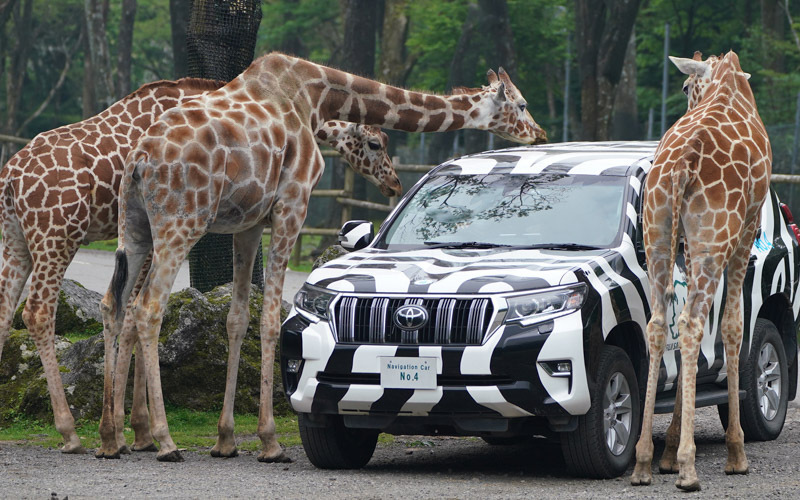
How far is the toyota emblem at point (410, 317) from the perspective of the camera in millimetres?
7219

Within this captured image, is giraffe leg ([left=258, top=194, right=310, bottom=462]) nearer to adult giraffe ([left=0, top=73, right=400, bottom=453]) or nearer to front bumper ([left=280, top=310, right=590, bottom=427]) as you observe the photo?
adult giraffe ([left=0, top=73, right=400, bottom=453])

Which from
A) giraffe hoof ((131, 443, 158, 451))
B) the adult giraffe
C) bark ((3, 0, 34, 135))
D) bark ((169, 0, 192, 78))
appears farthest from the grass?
bark ((3, 0, 34, 135))

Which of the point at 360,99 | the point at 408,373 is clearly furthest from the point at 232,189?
the point at 408,373

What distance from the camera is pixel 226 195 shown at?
835 centimetres

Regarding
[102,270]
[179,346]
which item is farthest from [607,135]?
[179,346]

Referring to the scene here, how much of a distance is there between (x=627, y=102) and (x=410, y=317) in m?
25.5

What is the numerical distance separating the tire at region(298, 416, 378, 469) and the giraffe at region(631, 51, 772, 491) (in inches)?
68.5

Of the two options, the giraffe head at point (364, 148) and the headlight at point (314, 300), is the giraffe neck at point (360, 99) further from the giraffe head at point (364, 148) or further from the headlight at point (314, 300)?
the headlight at point (314, 300)

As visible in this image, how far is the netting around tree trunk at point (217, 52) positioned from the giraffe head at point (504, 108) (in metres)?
2.70

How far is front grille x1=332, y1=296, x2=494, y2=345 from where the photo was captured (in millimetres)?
7148

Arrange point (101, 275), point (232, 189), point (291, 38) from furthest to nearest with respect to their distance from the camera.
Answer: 1. point (291, 38)
2. point (101, 275)
3. point (232, 189)

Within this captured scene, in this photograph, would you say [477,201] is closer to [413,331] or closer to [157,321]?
[413,331]

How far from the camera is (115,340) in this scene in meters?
8.57

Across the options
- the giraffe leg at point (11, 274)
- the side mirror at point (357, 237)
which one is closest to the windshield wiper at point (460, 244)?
the side mirror at point (357, 237)
